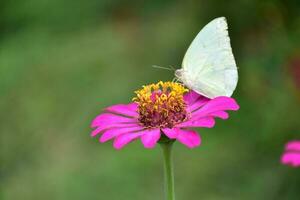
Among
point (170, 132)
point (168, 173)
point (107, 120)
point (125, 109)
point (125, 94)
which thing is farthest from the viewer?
point (125, 94)

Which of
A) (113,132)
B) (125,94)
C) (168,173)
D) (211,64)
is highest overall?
(125,94)

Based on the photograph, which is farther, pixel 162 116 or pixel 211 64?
pixel 211 64

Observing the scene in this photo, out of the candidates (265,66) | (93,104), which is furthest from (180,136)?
(93,104)

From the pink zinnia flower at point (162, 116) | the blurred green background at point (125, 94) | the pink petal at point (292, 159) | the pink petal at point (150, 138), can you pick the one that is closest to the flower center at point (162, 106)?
the pink zinnia flower at point (162, 116)

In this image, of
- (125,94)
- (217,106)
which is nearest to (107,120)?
(217,106)

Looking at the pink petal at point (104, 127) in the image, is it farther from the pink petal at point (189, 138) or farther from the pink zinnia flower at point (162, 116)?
the pink petal at point (189, 138)

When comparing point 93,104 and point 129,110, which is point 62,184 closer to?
point 93,104

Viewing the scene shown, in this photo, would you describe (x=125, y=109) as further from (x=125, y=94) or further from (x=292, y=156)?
(x=125, y=94)

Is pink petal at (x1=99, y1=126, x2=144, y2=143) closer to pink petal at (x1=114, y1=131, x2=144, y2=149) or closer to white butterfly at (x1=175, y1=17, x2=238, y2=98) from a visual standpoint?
pink petal at (x1=114, y1=131, x2=144, y2=149)

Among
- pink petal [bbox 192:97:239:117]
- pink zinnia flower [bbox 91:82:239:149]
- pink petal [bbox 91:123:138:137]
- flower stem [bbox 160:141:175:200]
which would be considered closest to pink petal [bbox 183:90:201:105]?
pink zinnia flower [bbox 91:82:239:149]
